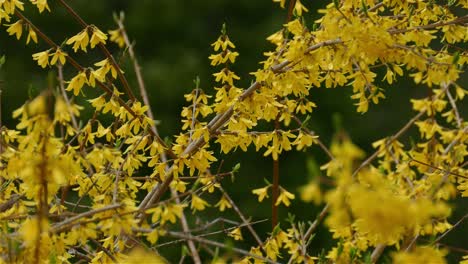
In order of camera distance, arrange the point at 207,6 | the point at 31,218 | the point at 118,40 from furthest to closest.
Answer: the point at 207,6
the point at 118,40
the point at 31,218

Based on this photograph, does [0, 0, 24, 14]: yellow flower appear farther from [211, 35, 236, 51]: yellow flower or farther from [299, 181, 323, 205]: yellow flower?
[299, 181, 323, 205]: yellow flower

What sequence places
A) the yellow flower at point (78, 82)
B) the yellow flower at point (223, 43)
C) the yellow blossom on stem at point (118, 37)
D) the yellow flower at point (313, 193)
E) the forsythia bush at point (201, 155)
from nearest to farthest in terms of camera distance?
the yellow flower at point (313, 193) → the forsythia bush at point (201, 155) → the yellow blossom on stem at point (118, 37) → the yellow flower at point (78, 82) → the yellow flower at point (223, 43)

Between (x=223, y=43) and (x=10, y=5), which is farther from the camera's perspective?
(x=223, y=43)

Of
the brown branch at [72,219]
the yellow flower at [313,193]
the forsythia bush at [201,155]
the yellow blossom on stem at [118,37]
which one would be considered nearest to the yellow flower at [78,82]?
the forsythia bush at [201,155]

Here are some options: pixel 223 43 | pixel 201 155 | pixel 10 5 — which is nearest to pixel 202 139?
pixel 201 155

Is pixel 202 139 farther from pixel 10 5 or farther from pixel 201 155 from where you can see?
pixel 10 5

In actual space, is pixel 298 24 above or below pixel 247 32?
below

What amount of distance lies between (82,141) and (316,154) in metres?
8.74

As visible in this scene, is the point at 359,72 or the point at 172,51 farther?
the point at 172,51

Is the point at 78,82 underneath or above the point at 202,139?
above

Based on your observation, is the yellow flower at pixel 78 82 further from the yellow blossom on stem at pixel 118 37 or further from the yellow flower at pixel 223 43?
the yellow flower at pixel 223 43

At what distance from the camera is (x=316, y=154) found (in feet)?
37.3

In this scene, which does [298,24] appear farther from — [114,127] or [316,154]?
[316,154]

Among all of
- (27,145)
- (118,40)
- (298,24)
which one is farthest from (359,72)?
(27,145)
